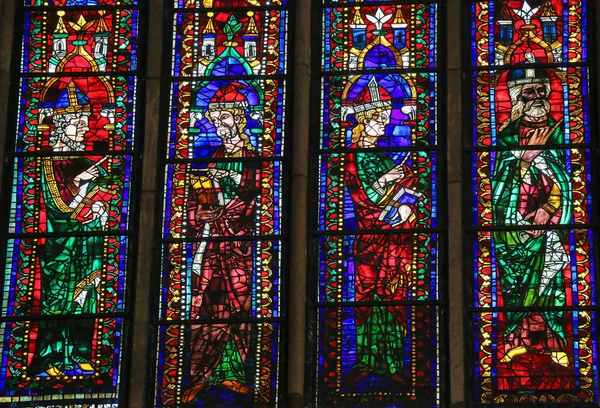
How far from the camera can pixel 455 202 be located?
1555 centimetres

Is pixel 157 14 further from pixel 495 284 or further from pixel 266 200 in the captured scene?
pixel 495 284

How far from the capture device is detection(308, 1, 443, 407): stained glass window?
15172 mm

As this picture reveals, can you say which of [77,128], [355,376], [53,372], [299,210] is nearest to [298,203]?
[299,210]

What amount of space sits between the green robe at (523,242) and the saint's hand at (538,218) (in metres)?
0.03

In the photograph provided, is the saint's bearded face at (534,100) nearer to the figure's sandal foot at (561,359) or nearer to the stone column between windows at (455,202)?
the stone column between windows at (455,202)

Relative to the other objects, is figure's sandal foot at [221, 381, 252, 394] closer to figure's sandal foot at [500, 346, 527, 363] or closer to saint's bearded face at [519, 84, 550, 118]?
figure's sandal foot at [500, 346, 527, 363]

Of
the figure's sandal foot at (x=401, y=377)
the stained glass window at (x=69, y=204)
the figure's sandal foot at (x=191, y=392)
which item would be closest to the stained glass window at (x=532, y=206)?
the figure's sandal foot at (x=401, y=377)

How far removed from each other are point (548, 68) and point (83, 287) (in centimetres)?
395

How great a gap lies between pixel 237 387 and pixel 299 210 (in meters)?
1.42

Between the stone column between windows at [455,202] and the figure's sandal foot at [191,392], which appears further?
the figure's sandal foot at [191,392]

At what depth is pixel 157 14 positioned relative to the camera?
Result: 16438 mm

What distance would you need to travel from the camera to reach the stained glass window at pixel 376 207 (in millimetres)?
15172

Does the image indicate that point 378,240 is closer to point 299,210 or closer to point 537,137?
point 299,210

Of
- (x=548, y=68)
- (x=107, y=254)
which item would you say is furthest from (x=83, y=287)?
(x=548, y=68)
